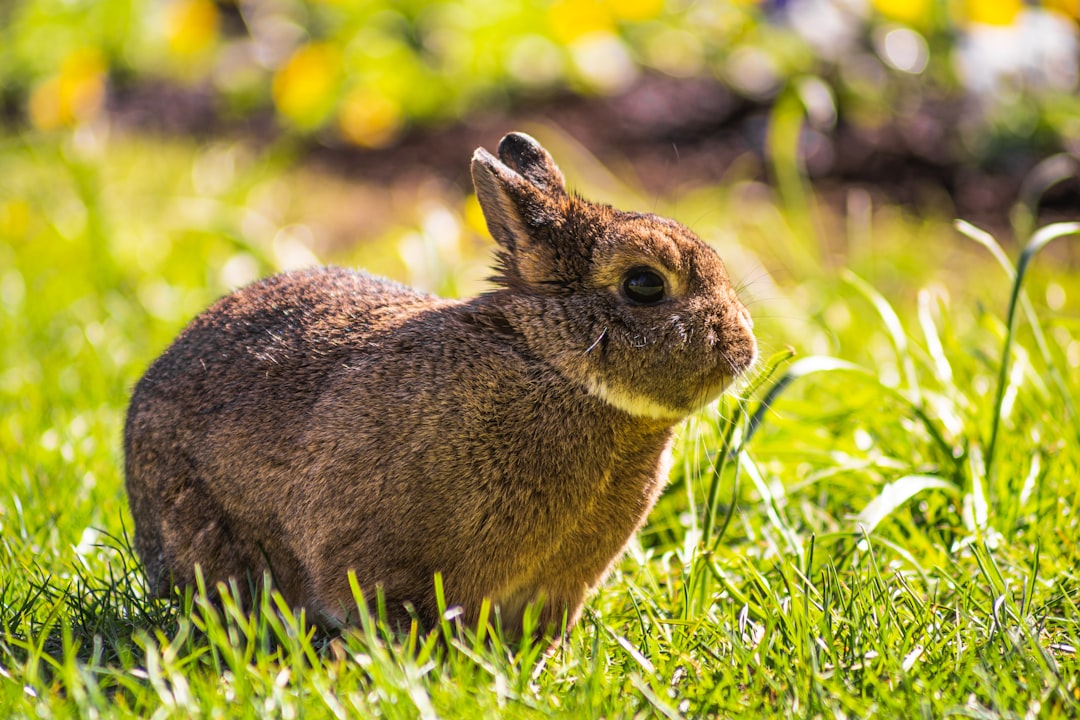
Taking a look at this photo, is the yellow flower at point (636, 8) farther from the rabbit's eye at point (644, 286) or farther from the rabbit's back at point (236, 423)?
the rabbit's eye at point (644, 286)

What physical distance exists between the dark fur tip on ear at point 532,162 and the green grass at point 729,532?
0.83 m

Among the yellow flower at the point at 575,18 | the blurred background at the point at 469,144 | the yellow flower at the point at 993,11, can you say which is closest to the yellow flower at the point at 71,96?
the blurred background at the point at 469,144

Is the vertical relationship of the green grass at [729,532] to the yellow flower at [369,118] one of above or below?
below

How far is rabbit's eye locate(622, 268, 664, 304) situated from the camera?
2.92 m

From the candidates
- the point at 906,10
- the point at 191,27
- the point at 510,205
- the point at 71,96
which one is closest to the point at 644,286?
the point at 510,205

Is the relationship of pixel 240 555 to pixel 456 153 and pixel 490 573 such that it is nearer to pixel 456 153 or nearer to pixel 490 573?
pixel 490 573

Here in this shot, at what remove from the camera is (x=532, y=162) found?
10.8ft

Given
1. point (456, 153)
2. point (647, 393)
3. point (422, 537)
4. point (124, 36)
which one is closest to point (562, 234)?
A: point (647, 393)

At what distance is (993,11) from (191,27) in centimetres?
569

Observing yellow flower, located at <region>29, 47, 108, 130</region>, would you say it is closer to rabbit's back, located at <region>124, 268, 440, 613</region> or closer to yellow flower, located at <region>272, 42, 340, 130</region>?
yellow flower, located at <region>272, 42, 340, 130</region>

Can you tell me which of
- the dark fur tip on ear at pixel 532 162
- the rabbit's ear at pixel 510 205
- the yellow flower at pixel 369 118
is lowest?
the rabbit's ear at pixel 510 205

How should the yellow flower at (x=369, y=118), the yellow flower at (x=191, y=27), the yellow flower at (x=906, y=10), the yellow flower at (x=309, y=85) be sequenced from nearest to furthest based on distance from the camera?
the yellow flower at (x=906, y=10) → the yellow flower at (x=369, y=118) → the yellow flower at (x=309, y=85) → the yellow flower at (x=191, y=27)

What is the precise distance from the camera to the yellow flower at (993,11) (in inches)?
260

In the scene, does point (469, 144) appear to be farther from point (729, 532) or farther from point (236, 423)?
point (236, 423)
